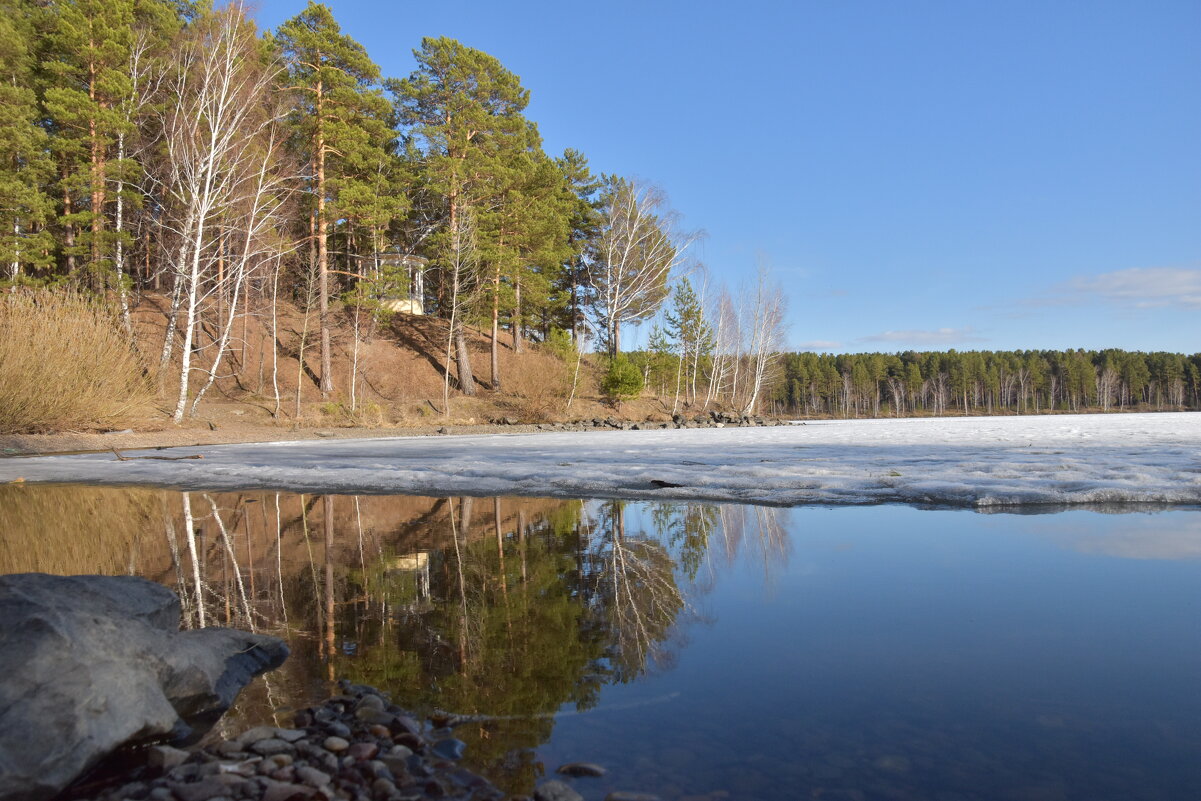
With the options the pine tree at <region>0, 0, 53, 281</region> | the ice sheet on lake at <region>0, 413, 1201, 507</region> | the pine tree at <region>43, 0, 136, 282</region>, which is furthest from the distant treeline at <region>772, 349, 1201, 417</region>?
the ice sheet on lake at <region>0, 413, 1201, 507</region>

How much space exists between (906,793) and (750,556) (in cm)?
256

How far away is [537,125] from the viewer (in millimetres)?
34094

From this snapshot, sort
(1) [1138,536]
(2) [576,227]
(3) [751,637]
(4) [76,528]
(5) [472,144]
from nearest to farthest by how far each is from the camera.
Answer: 1. (3) [751,637]
2. (1) [1138,536]
3. (4) [76,528]
4. (5) [472,144]
5. (2) [576,227]

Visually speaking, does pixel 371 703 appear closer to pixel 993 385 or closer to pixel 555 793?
pixel 555 793

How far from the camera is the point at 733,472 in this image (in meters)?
7.98

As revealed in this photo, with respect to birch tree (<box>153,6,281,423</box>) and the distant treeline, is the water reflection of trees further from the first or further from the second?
the distant treeline

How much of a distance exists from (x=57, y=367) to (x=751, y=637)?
15819 mm

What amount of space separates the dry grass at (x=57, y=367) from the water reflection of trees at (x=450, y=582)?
8592mm

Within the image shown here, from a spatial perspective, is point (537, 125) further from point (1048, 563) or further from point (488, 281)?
point (1048, 563)

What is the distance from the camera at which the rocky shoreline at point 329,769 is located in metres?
1.53

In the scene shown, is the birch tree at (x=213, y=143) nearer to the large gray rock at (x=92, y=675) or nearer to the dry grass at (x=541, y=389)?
the dry grass at (x=541, y=389)

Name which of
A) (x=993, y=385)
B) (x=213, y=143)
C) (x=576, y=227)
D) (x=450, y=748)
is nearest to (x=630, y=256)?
(x=576, y=227)

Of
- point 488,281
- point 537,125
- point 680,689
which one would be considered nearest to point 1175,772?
point 680,689

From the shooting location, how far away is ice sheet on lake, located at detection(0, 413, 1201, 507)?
20.3ft
